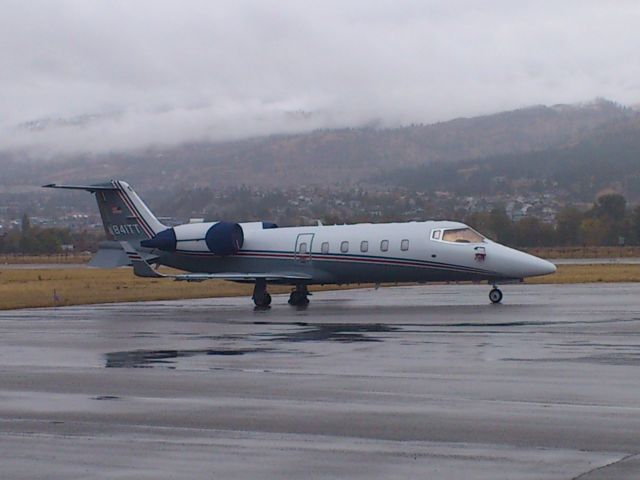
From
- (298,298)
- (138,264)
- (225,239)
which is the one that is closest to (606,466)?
(298,298)

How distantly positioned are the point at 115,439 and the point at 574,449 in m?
4.74

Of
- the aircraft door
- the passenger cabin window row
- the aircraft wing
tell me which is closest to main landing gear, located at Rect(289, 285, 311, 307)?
the aircraft wing

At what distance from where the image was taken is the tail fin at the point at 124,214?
132 ft

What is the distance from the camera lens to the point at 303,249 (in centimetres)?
3709

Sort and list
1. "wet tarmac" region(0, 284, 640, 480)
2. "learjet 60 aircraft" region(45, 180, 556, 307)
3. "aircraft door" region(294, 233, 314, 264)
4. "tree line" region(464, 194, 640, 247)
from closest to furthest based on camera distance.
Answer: "wet tarmac" region(0, 284, 640, 480) → "learjet 60 aircraft" region(45, 180, 556, 307) → "aircraft door" region(294, 233, 314, 264) → "tree line" region(464, 194, 640, 247)

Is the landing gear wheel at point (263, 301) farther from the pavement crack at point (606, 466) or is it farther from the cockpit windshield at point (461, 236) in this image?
the pavement crack at point (606, 466)

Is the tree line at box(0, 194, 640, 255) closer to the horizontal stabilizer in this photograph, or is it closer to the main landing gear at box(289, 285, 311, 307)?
the horizontal stabilizer

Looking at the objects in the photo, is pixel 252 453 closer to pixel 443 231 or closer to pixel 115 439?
pixel 115 439

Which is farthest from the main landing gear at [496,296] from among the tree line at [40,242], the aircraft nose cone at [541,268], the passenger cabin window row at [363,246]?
the tree line at [40,242]

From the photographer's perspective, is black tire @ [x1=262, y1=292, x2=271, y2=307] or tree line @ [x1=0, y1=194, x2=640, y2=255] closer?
black tire @ [x1=262, y1=292, x2=271, y2=307]

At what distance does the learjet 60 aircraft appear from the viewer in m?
34.8

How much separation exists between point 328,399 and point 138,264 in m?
23.4

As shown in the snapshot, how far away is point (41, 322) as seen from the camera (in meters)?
30.6

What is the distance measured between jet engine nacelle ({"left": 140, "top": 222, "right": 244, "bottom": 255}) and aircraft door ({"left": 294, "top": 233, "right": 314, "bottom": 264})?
208 cm
